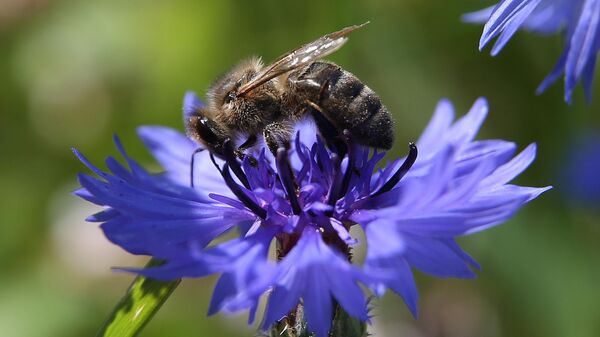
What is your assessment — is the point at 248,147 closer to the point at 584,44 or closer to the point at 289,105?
the point at 289,105

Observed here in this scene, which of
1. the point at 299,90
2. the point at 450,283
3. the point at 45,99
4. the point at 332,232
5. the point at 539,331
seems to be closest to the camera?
the point at 332,232

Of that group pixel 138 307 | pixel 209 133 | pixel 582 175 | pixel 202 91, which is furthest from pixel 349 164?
pixel 582 175

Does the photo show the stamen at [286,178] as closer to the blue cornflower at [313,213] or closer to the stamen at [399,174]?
the blue cornflower at [313,213]

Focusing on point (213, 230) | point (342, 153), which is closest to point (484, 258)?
point (342, 153)

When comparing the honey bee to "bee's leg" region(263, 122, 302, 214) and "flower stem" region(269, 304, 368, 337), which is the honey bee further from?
"flower stem" region(269, 304, 368, 337)

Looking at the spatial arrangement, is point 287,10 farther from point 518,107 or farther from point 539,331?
point 539,331
